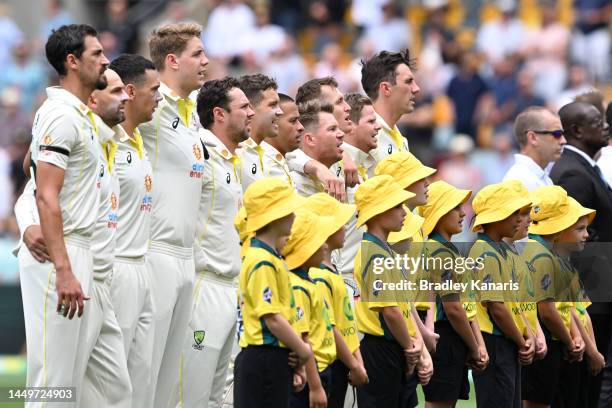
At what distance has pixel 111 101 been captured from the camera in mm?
8336

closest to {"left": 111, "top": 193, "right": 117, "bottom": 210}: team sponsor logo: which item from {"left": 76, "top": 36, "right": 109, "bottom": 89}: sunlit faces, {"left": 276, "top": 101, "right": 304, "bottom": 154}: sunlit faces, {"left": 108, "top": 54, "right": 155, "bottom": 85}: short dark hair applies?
{"left": 76, "top": 36, "right": 109, "bottom": 89}: sunlit faces

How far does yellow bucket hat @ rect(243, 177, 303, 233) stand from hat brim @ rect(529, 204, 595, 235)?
285cm

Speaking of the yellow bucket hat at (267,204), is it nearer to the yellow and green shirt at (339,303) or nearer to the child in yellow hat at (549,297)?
the yellow and green shirt at (339,303)

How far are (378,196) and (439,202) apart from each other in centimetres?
93

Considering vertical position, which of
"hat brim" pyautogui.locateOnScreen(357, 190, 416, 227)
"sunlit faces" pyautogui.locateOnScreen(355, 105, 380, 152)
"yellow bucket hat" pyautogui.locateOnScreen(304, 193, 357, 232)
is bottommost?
"yellow bucket hat" pyautogui.locateOnScreen(304, 193, 357, 232)

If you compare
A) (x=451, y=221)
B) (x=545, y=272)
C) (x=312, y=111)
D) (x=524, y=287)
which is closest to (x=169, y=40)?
(x=312, y=111)

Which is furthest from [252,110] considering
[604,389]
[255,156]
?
[604,389]

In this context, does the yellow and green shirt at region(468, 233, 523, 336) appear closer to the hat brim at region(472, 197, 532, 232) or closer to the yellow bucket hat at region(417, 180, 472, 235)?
the hat brim at region(472, 197, 532, 232)

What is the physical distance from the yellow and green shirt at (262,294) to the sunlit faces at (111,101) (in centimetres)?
136

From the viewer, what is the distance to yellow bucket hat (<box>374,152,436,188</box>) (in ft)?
29.8

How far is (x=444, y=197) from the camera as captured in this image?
9383 mm

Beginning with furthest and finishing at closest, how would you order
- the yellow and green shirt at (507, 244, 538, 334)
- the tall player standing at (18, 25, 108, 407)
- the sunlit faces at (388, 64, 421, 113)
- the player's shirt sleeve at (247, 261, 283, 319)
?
the sunlit faces at (388, 64, 421, 113) < the yellow and green shirt at (507, 244, 538, 334) < the tall player standing at (18, 25, 108, 407) < the player's shirt sleeve at (247, 261, 283, 319)

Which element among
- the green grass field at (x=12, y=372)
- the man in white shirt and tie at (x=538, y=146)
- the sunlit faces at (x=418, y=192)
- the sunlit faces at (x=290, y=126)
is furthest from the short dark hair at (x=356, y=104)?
the green grass field at (x=12, y=372)

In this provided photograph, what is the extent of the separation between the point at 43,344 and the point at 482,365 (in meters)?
2.89
